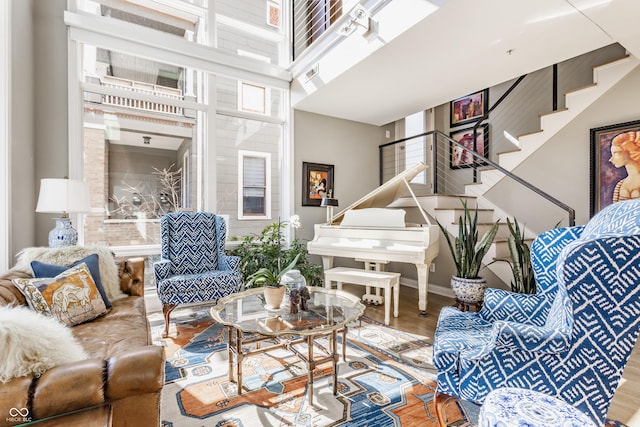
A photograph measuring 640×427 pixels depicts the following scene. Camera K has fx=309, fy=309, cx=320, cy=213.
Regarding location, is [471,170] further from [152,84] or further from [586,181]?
[152,84]

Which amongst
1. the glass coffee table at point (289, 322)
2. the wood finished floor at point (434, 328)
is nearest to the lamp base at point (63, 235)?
the glass coffee table at point (289, 322)

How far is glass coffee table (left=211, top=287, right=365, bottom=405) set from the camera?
1778mm

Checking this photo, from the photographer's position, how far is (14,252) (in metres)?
2.53

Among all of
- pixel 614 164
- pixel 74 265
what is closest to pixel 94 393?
pixel 74 265

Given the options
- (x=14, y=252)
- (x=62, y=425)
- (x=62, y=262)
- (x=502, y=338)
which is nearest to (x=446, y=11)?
(x=502, y=338)

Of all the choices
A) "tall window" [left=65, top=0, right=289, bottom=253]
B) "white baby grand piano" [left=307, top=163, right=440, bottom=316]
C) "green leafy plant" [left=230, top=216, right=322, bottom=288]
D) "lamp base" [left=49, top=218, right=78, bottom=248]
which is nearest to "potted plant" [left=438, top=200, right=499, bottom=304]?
"white baby grand piano" [left=307, top=163, right=440, bottom=316]

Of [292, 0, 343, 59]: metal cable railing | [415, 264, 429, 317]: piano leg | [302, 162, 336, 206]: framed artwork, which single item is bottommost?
[415, 264, 429, 317]: piano leg

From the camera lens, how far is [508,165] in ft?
13.7

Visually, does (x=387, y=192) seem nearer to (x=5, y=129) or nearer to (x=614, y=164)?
(x=614, y=164)

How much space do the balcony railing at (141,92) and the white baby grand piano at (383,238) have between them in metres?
2.40

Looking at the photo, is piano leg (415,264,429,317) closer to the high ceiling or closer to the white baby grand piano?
the white baby grand piano

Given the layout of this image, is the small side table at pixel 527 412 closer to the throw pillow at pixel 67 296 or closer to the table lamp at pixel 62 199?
the throw pillow at pixel 67 296

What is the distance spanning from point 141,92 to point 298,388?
3619 millimetres

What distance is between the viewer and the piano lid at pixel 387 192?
3756 millimetres
